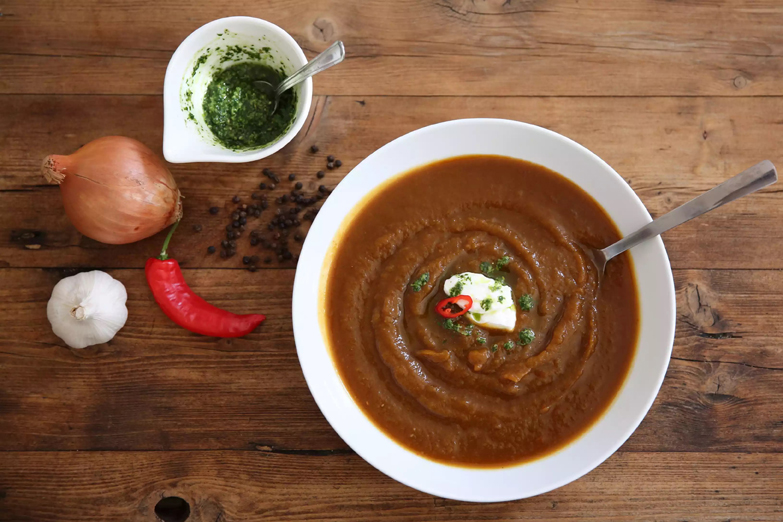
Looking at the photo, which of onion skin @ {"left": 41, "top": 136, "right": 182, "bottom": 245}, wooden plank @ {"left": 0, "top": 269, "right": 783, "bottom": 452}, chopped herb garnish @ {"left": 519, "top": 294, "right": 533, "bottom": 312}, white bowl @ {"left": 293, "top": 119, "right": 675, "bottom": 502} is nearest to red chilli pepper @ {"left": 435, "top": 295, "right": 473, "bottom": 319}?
chopped herb garnish @ {"left": 519, "top": 294, "right": 533, "bottom": 312}

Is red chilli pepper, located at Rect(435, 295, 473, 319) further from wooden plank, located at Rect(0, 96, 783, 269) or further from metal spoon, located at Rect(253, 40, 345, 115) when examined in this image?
metal spoon, located at Rect(253, 40, 345, 115)

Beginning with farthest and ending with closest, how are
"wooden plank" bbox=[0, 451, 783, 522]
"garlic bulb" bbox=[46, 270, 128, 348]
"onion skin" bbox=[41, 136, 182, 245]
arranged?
"wooden plank" bbox=[0, 451, 783, 522] → "garlic bulb" bbox=[46, 270, 128, 348] → "onion skin" bbox=[41, 136, 182, 245]

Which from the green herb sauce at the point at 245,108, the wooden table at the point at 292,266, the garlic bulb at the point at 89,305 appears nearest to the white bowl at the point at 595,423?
the wooden table at the point at 292,266

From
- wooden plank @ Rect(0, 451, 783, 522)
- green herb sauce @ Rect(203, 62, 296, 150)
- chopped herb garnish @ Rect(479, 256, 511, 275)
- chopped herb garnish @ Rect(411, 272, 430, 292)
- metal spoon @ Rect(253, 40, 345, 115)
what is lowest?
wooden plank @ Rect(0, 451, 783, 522)

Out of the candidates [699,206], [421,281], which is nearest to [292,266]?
[421,281]

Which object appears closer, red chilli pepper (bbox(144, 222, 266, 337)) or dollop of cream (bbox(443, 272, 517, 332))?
dollop of cream (bbox(443, 272, 517, 332))

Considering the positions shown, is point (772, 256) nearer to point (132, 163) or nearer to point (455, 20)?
point (455, 20)
